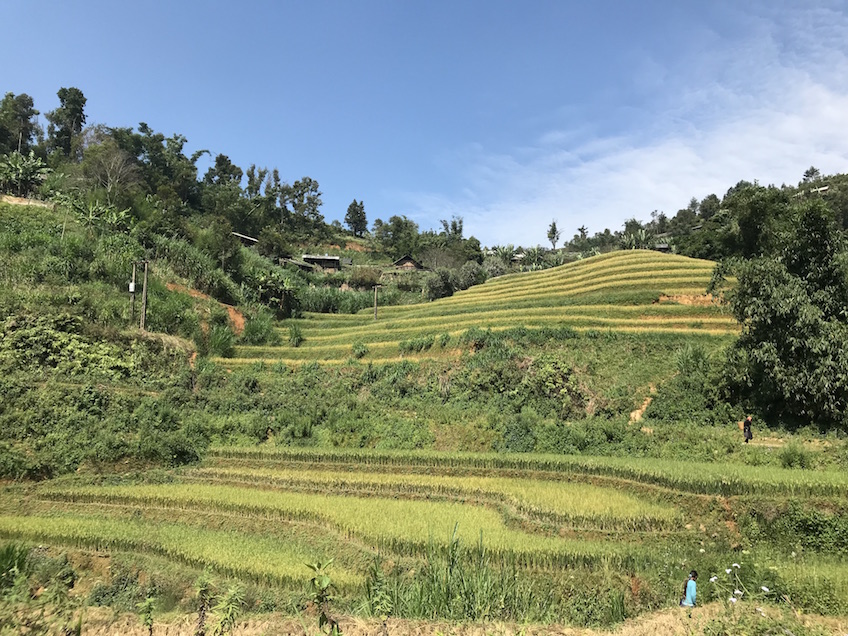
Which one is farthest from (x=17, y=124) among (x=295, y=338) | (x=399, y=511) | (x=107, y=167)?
(x=399, y=511)

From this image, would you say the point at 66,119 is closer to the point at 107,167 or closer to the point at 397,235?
the point at 107,167

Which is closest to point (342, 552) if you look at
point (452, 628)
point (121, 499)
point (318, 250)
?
point (452, 628)

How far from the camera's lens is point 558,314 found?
100ft

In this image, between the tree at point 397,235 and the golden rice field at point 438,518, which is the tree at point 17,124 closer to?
the tree at point 397,235

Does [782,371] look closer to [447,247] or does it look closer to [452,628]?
[452,628]

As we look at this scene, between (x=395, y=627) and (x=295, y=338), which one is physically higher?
(x=295, y=338)

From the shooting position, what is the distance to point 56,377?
2119 cm

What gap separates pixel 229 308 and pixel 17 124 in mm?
55402

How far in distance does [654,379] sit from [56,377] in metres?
26.7

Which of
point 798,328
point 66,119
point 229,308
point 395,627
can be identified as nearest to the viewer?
point 395,627

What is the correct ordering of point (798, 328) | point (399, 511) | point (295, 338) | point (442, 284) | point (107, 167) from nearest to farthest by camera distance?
1. point (399, 511)
2. point (798, 328)
3. point (295, 338)
4. point (107, 167)
5. point (442, 284)

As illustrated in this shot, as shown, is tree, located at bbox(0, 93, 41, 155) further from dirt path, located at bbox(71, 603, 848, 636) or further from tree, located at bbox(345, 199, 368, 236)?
dirt path, located at bbox(71, 603, 848, 636)

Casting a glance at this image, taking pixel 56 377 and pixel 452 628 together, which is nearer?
pixel 452 628

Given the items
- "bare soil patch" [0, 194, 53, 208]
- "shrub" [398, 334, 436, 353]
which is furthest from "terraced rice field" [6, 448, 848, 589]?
"bare soil patch" [0, 194, 53, 208]
